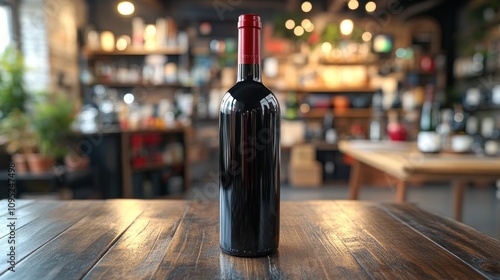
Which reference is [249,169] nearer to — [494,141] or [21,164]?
[21,164]

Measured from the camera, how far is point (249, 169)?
0.65m

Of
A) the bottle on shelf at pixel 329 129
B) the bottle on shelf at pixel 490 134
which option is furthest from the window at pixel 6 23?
the bottle on shelf at pixel 490 134

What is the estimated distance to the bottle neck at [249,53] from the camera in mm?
646

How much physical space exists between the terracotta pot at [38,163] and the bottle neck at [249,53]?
2.94 meters

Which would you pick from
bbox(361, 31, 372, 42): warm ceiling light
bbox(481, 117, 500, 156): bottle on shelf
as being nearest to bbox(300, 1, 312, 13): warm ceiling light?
bbox(361, 31, 372, 42): warm ceiling light

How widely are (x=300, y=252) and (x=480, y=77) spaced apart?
19.4 feet

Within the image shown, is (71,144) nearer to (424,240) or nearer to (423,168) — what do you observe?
(423,168)

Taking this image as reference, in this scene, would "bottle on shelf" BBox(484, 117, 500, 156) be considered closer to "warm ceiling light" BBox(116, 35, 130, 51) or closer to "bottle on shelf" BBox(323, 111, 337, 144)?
"bottle on shelf" BBox(323, 111, 337, 144)

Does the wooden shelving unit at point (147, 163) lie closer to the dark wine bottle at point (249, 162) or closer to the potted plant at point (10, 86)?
the potted plant at point (10, 86)

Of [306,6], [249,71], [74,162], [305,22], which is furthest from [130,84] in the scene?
[249,71]

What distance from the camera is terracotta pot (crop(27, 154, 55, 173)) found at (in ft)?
10.1

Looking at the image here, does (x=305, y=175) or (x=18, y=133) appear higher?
(x=18, y=133)

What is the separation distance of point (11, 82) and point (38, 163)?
837 millimetres

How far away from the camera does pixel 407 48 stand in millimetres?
6047
